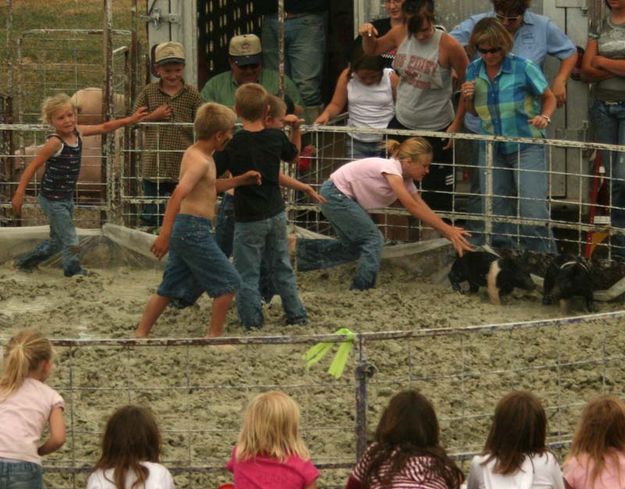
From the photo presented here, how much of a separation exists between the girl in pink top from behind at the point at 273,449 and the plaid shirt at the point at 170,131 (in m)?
6.32

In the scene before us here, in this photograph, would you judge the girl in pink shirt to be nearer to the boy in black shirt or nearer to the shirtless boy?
the boy in black shirt

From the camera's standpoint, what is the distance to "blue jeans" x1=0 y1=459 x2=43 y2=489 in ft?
26.7

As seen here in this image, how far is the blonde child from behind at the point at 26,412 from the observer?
26.8 feet

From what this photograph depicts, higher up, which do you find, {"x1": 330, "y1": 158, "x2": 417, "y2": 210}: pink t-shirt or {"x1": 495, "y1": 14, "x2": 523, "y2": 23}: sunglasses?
{"x1": 495, "y1": 14, "x2": 523, "y2": 23}: sunglasses

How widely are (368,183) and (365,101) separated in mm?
1424

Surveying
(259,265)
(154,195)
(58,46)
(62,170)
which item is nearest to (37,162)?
(62,170)

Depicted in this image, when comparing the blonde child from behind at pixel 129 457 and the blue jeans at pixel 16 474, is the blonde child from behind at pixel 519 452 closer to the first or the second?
the blonde child from behind at pixel 129 457

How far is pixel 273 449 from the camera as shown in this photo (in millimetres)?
7875

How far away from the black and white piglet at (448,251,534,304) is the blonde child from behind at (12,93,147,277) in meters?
2.60

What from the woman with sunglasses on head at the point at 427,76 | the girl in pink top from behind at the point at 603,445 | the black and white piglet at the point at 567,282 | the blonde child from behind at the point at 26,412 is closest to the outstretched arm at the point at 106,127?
the woman with sunglasses on head at the point at 427,76

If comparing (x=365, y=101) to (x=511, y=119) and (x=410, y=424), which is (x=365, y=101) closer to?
(x=511, y=119)

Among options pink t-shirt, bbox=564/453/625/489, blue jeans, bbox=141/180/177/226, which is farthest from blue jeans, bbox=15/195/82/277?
pink t-shirt, bbox=564/453/625/489

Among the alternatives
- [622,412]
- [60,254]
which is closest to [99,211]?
[60,254]

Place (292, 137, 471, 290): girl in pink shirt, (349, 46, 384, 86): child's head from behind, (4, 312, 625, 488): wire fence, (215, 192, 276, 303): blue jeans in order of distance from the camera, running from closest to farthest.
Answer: (4, 312, 625, 488): wire fence → (215, 192, 276, 303): blue jeans → (292, 137, 471, 290): girl in pink shirt → (349, 46, 384, 86): child's head from behind
